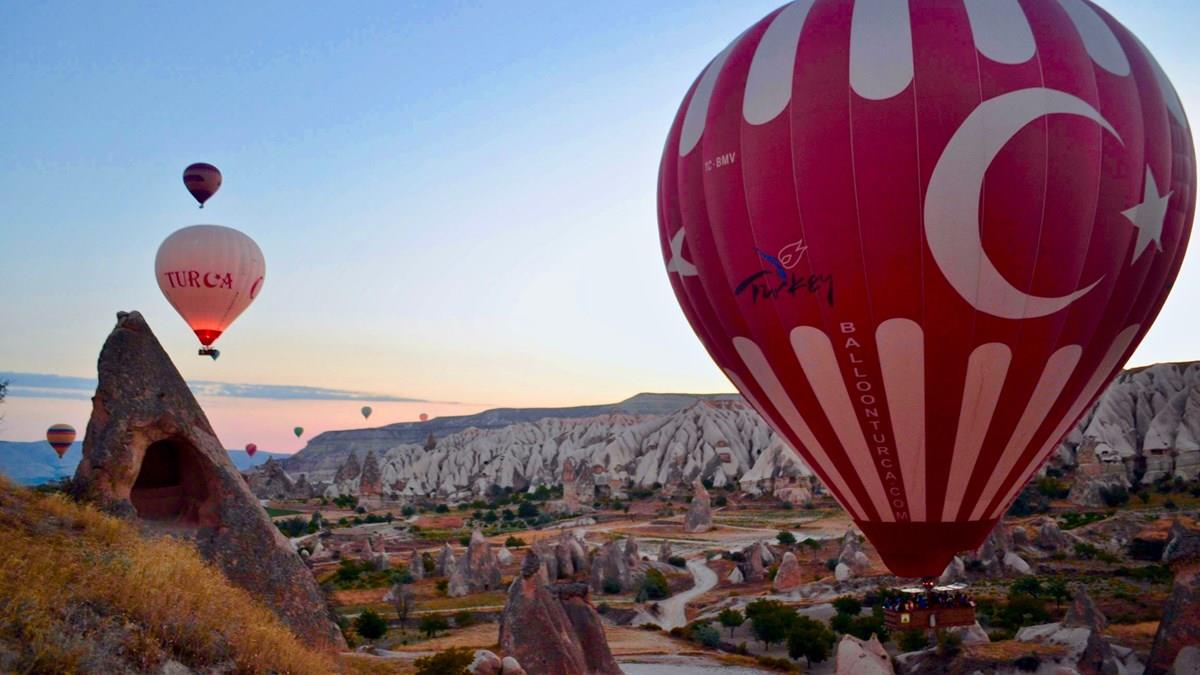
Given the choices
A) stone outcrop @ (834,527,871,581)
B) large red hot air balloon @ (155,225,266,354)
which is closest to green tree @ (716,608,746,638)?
stone outcrop @ (834,527,871,581)

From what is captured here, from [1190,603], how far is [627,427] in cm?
9773

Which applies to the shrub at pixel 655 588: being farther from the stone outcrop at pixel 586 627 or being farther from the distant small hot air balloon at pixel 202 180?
the distant small hot air balloon at pixel 202 180

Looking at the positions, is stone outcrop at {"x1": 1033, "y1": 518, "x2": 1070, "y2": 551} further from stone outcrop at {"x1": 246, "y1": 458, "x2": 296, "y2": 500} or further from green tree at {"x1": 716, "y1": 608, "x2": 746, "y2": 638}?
stone outcrop at {"x1": 246, "y1": 458, "x2": 296, "y2": 500}

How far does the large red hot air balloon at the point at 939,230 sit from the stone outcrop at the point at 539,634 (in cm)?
672

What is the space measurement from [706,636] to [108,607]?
23.1 metres

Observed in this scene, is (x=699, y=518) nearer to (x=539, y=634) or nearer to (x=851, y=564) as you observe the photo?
(x=851, y=564)

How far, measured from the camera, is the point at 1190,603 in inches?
738

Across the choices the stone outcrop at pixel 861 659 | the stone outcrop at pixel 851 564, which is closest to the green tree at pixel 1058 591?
the stone outcrop at pixel 851 564

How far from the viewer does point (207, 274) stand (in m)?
20.7

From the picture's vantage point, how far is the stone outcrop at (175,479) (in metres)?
9.34

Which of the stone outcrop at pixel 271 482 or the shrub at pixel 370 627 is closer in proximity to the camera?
the shrub at pixel 370 627

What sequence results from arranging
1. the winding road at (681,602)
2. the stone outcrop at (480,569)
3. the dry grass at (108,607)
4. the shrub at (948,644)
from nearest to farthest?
the dry grass at (108,607)
the shrub at (948,644)
the winding road at (681,602)
the stone outcrop at (480,569)

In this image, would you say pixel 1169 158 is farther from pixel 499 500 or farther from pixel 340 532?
pixel 499 500

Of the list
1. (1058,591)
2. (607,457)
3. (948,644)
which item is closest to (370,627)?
(948,644)
